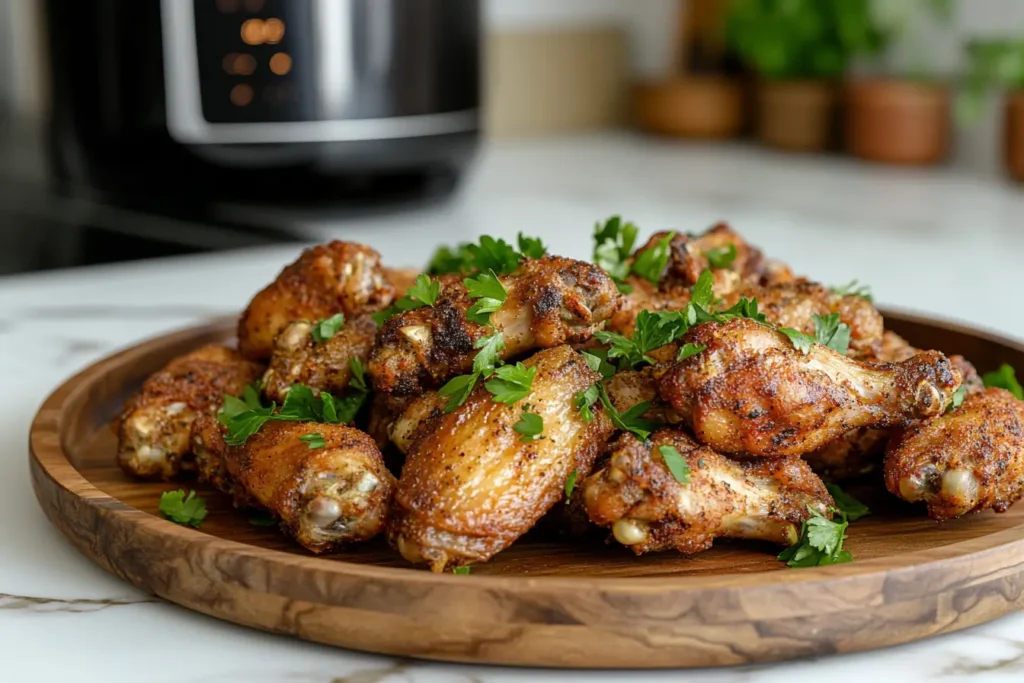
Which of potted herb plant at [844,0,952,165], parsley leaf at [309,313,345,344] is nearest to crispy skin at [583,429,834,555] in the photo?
parsley leaf at [309,313,345,344]

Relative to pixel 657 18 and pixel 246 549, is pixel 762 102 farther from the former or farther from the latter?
pixel 246 549

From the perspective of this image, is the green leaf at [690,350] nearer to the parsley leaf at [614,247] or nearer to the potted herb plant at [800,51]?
the parsley leaf at [614,247]

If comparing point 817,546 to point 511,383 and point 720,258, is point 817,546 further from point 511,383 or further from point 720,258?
point 720,258

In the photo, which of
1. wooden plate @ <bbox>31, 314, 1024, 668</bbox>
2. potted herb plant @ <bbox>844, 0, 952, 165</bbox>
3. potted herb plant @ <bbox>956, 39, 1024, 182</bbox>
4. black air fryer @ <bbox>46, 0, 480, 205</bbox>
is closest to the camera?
wooden plate @ <bbox>31, 314, 1024, 668</bbox>

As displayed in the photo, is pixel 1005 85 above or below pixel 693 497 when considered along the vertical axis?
above

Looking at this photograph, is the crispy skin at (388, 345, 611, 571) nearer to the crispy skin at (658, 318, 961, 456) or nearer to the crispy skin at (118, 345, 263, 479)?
the crispy skin at (658, 318, 961, 456)

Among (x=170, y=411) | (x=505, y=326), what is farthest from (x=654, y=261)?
(x=170, y=411)
